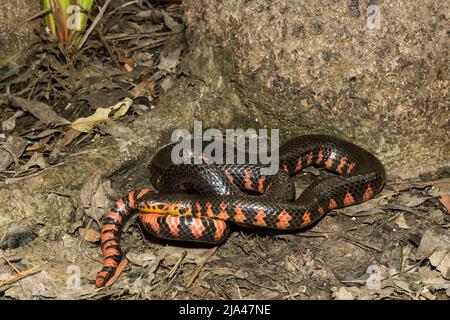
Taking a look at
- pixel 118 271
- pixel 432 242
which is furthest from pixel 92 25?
pixel 432 242

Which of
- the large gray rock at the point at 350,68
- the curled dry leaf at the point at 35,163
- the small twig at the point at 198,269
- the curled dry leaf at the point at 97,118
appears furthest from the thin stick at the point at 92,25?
the small twig at the point at 198,269

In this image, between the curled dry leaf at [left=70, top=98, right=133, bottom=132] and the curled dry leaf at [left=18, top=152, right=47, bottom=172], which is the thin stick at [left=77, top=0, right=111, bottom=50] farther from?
the curled dry leaf at [left=18, top=152, right=47, bottom=172]

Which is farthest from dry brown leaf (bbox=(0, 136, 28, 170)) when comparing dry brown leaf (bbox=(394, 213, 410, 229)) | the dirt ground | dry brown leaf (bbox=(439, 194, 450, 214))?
dry brown leaf (bbox=(439, 194, 450, 214))

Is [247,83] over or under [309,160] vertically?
over

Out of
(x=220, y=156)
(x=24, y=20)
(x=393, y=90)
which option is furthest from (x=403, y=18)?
(x=24, y=20)

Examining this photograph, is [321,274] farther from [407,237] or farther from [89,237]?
[89,237]
